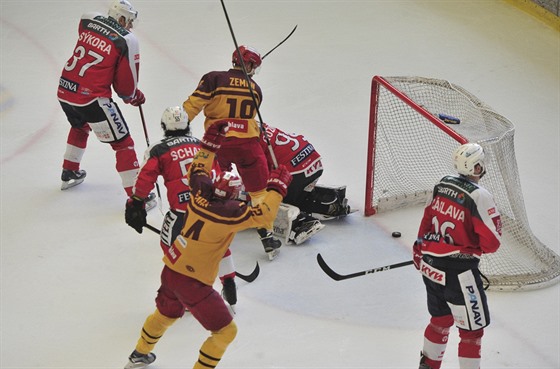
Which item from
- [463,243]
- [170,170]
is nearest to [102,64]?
[170,170]

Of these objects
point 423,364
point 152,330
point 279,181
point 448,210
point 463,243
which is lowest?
point 423,364

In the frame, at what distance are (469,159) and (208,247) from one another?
1.20m

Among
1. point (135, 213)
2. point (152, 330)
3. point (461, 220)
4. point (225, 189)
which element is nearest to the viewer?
point (225, 189)

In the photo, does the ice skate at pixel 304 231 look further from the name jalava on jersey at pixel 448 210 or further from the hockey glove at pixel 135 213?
the name jalava on jersey at pixel 448 210

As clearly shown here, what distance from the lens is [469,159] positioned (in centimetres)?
432

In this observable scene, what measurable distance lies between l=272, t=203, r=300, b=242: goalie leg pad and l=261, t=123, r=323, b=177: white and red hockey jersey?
21 cm

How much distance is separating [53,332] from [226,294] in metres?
0.88

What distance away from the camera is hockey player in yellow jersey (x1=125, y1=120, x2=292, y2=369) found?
4180mm

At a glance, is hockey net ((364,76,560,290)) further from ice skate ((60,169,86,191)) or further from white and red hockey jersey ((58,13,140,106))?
ice skate ((60,169,86,191))

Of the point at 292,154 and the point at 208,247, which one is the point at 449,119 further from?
the point at 208,247

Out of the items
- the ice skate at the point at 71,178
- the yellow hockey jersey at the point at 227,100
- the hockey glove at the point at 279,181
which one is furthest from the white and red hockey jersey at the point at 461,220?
the ice skate at the point at 71,178

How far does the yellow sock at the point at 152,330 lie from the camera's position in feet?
14.6

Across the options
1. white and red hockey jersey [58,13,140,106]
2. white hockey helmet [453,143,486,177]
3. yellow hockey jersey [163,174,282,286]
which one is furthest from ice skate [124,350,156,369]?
white and red hockey jersey [58,13,140,106]

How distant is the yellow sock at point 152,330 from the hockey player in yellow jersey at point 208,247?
0.03 m
